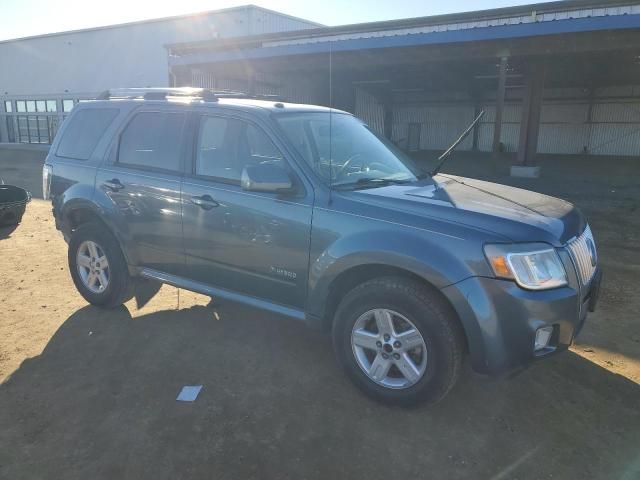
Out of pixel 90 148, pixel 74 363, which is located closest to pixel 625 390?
pixel 74 363

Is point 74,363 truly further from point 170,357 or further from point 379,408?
point 379,408

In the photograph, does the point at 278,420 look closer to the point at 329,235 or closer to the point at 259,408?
the point at 259,408

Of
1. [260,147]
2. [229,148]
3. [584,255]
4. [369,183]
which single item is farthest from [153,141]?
[584,255]

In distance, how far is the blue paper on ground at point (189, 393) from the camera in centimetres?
Answer: 315

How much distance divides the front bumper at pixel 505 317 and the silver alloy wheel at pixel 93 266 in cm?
325

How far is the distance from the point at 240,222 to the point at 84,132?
2.24m

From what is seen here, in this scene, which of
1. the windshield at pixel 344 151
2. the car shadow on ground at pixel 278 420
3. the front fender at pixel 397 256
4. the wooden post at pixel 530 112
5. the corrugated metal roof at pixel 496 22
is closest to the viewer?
the car shadow on ground at pixel 278 420

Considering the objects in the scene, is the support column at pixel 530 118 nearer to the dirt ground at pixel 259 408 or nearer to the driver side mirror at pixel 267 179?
the dirt ground at pixel 259 408

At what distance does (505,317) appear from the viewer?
2613mm

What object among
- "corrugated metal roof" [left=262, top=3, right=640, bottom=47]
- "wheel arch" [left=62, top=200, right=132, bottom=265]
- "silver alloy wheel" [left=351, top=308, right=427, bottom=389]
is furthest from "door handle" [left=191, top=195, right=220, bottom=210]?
"corrugated metal roof" [left=262, top=3, right=640, bottom=47]

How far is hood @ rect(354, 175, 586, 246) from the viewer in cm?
274

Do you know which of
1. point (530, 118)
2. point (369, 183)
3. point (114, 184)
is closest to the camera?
point (369, 183)

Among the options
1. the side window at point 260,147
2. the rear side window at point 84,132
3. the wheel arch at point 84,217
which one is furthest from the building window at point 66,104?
the side window at point 260,147

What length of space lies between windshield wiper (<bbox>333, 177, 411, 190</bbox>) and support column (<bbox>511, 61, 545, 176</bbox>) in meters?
13.4
